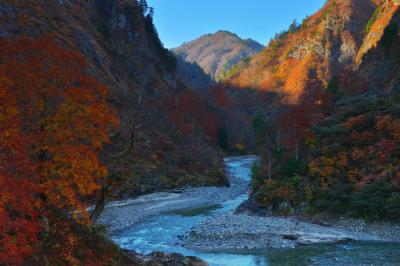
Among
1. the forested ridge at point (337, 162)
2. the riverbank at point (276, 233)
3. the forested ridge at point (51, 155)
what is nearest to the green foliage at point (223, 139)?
the forested ridge at point (337, 162)

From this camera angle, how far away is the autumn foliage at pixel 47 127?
1616cm

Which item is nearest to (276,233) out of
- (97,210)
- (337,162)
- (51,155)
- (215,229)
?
(215,229)

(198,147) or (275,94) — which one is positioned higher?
(275,94)

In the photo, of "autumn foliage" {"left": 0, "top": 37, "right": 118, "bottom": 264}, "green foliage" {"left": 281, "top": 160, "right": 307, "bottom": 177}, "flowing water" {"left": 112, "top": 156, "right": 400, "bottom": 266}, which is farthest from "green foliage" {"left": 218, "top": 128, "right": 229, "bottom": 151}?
"autumn foliage" {"left": 0, "top": 37, "right": 118, "bottom": 264}

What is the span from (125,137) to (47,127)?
49.9m

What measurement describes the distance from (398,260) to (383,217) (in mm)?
11836

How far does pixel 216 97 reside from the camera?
161750mm

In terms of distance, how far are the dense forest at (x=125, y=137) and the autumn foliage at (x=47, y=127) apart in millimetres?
65

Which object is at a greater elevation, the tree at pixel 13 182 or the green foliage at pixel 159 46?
the green foliage at pixel 159 46

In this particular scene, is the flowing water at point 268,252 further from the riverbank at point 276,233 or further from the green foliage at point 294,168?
the green foliage at point 294,168

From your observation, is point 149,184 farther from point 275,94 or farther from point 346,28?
point 346,28

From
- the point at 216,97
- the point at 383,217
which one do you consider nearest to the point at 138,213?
the point at 383,217

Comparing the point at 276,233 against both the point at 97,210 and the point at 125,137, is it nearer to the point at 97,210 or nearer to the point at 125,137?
the point at 97,210

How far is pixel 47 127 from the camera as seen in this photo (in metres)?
18.0
